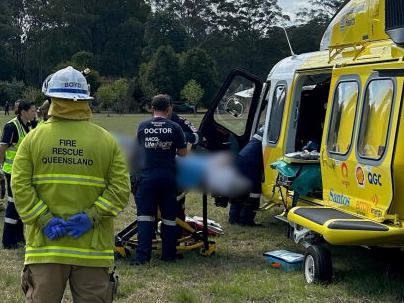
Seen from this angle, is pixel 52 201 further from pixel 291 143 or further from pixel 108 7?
pixel 108 7

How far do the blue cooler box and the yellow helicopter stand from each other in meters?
0.26

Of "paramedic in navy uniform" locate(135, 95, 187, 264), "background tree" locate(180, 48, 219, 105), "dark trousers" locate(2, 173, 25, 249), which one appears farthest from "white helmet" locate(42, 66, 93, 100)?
"background tree" locate(180, 48, 219, 105)

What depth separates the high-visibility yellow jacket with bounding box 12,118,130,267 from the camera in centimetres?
378

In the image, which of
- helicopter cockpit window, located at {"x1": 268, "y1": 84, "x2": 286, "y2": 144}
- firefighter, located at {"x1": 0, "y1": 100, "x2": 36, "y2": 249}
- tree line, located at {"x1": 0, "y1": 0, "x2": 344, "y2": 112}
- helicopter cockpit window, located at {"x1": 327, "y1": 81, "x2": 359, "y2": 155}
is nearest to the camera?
helicopter cockpit window, located at {"x1": 327, "y1": 81, "x2": 359, "y2": 155}

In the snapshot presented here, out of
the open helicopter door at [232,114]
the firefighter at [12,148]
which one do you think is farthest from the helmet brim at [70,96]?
the open helicopter door at [232,114]

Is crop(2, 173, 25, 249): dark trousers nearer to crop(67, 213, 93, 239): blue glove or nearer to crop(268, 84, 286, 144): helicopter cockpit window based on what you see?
crop(268, 84, 286, 144): helicopter cockpit window

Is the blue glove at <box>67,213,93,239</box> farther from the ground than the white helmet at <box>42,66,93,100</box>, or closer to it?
closer to it

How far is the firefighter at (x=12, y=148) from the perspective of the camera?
26.1 ft

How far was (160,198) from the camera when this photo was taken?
733 cm

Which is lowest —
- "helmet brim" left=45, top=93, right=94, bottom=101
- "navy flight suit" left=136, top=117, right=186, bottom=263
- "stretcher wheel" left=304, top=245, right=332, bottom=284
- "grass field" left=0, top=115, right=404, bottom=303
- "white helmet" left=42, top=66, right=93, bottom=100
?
"grass field" left=0, top=115, right=404, bottom=303

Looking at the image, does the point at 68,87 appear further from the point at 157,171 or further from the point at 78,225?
the point at 157,171

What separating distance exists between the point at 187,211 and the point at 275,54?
66.9 meters

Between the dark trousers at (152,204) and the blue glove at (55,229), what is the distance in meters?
3.46

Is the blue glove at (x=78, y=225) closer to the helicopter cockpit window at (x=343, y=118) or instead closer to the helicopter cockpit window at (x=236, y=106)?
the helicopter cockpit window at (x=343, y=118)
